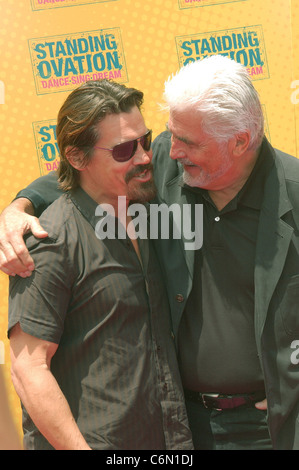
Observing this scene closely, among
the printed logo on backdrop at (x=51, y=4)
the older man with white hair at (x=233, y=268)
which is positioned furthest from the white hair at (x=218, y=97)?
the printed logo on backdrop at (x=51, y=4)

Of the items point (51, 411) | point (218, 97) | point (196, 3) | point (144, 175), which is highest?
point (196, 3)

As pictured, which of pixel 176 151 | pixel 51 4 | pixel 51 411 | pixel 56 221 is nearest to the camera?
pixel 51 411

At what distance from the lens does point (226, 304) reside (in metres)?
2.25

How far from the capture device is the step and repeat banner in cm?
294

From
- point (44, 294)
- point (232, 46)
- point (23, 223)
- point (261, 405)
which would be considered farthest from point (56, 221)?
point (232, 46)

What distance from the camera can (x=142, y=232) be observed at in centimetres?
229

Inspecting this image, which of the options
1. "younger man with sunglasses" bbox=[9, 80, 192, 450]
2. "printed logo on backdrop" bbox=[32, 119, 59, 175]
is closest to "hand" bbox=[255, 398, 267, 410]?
"younger man with sunglasses" bbox=[9, 80, 192, 450]

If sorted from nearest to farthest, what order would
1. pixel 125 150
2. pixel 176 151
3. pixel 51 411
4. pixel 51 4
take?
pixel 51 411
pixel 125 150
pixel 176 151
pixel 51 4

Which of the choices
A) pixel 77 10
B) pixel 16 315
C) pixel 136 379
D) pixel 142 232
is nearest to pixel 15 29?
pixel 77 10

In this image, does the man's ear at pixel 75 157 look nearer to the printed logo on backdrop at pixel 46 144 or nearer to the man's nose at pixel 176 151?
the man's nose at pixel 176 151

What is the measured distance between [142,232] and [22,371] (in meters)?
0.68

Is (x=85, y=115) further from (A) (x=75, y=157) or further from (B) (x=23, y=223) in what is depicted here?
(B) (x=23, y=223)

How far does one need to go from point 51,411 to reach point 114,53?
1820 millimetres

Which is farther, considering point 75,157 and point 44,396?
point 75,157
